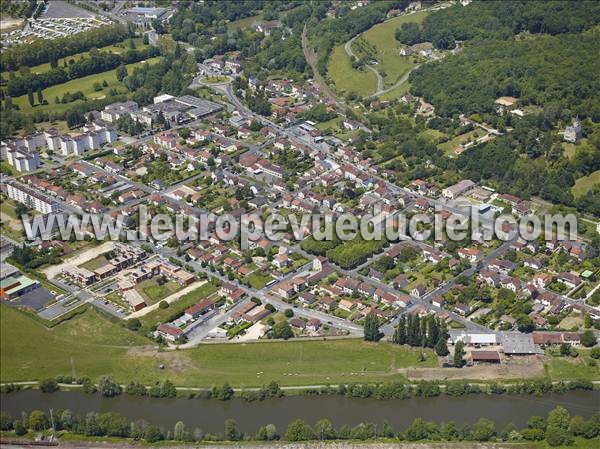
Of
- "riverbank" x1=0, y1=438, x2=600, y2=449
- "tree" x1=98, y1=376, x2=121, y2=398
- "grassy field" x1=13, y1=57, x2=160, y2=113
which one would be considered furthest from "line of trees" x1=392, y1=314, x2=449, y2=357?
"grassy field" x1=13, y1=57, x2=160, y2=113

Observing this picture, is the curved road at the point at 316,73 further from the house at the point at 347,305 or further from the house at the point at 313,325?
the house at the point at 313,325

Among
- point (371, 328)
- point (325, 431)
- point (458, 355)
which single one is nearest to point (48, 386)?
point (325, 431)

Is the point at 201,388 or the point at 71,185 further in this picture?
the point at 71,185

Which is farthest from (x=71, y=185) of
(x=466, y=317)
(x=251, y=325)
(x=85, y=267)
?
(x=466, y=317)

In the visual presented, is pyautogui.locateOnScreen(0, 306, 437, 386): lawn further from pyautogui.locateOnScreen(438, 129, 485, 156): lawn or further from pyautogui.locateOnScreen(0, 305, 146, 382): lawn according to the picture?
pyautogui.locateOnScreen(438, 129, 485, 156): lawn

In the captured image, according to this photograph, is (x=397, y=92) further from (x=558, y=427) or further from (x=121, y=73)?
(x=558, y=427)

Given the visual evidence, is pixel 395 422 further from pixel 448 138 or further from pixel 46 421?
pixel 448 138
